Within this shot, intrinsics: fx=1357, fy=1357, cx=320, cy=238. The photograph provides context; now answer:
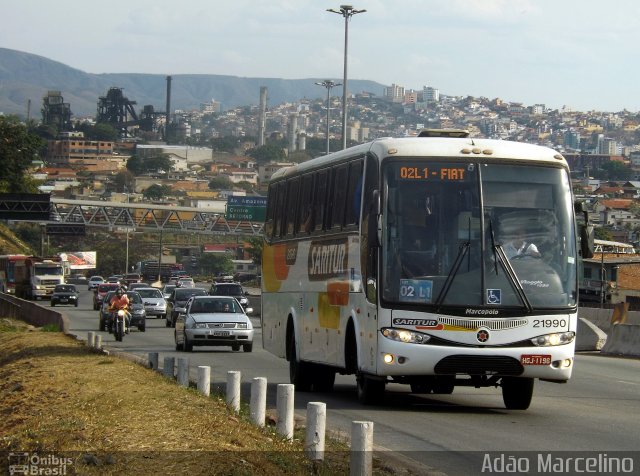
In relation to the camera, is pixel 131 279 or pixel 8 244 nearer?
pixel 131 279

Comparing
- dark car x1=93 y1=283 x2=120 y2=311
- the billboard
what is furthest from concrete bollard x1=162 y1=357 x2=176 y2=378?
the billboard

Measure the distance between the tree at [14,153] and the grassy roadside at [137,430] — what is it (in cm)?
9159

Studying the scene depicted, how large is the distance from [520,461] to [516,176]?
16.8 ft

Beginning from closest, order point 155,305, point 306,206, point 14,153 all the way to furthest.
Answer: point 306,206
point 155,305
point 14,153

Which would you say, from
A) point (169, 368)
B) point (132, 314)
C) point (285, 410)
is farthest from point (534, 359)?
point (132, 314)

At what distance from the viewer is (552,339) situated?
16.5 metres

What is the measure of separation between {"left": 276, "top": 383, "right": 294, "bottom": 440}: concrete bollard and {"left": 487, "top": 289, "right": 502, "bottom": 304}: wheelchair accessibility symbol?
4.18 m

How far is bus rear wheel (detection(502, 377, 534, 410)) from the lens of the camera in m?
17.8

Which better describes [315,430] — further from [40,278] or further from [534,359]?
[40,278]

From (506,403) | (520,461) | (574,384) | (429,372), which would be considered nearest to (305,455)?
(520,461)

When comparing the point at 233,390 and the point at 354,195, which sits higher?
the point at 354,195

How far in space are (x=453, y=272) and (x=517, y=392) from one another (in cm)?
249

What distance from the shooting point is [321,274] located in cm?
1969

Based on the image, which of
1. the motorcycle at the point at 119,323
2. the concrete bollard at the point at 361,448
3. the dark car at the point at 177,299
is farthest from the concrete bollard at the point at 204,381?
the dark car at the point at 177,299
